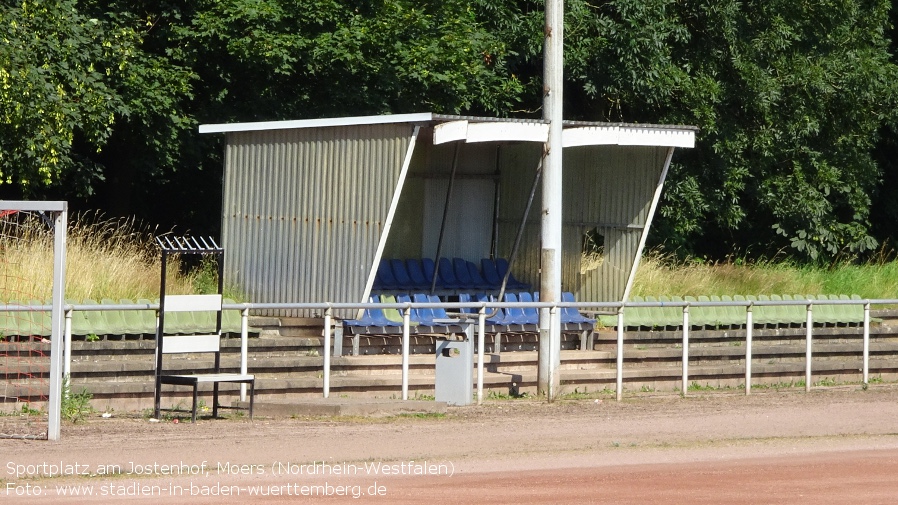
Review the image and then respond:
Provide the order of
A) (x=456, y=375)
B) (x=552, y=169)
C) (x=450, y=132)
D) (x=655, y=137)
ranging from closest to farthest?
(x=456, y=375) < (x=552, y=169) < (x=450, y=132) < (x=655, y=137)

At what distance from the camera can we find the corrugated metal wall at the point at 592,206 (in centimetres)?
1917

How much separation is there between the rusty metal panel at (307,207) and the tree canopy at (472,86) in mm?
3351

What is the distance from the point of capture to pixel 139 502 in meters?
8.53

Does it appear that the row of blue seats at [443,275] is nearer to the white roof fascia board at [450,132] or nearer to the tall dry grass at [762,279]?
the white roof fascia board at [450,132]

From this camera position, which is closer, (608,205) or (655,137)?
(655,137)

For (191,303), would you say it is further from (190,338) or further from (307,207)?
(307,207)

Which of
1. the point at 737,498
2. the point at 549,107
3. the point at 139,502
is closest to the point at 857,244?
the point at 549,107

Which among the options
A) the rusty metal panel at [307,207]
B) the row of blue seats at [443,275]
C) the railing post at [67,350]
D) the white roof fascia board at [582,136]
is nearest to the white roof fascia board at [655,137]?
the white roof fascia board at [582,136]

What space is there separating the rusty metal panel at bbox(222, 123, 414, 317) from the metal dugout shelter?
0.5 inches

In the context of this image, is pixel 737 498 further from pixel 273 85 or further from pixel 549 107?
pixel 273 85

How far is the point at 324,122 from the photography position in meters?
16.7

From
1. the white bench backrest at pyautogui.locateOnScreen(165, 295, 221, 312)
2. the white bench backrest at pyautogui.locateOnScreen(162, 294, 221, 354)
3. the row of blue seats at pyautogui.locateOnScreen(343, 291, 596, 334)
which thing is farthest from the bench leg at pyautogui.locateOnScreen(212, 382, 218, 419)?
the row of blue seats at pyautogui.locateOnScreen(343, 291, 596, 334)

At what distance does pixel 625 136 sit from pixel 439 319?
11.1 feet

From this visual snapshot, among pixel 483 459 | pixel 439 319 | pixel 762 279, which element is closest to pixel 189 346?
pixel 483 459
